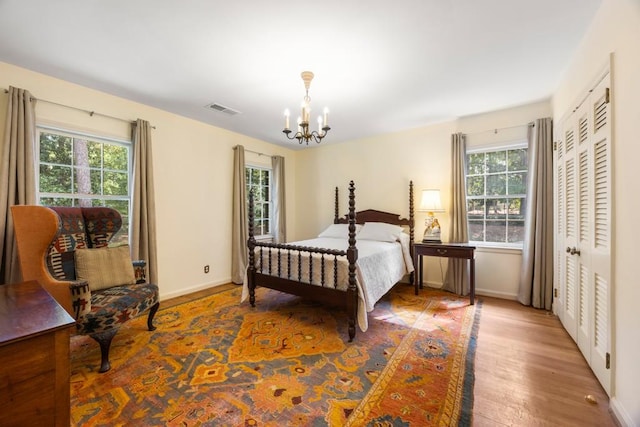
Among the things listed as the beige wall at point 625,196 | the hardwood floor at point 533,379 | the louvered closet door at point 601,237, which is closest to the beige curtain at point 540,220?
the hardwood floor at point 533,379

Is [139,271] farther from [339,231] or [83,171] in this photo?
[339,231]

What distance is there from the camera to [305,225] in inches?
207

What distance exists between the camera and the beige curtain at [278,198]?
4.93 meters

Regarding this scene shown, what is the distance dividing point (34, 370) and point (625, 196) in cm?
276

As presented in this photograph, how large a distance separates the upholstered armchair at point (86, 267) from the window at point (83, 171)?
46 cm

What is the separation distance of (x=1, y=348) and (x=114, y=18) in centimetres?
202

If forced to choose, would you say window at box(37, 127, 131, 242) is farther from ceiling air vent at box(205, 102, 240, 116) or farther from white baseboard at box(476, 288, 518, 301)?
white baseboard at box(476, 288, 518, 301)

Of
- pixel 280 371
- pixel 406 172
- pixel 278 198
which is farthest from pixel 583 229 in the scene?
pixel 278 198

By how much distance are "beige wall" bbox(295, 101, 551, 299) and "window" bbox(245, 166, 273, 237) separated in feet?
2.22

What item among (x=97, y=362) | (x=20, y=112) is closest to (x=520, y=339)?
(x=97, y=362)

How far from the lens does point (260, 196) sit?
4867 mm

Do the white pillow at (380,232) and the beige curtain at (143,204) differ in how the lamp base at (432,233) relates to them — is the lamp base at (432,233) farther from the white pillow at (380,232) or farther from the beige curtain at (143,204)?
the beige curtain at (143,204)

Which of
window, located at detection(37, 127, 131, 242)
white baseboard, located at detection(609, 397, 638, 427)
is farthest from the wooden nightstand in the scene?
window, located at detection(37, 127, 131, 242)

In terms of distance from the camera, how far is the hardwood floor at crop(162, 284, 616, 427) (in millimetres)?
1478
